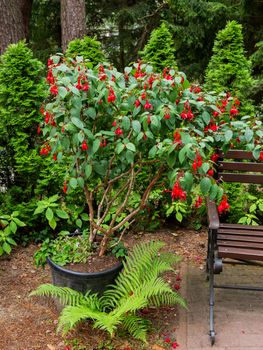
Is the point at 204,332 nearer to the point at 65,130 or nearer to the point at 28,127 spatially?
the point at 65,130


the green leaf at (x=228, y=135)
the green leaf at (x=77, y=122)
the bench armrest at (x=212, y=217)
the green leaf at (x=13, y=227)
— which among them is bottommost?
the green leaf at (x=13, y=227)

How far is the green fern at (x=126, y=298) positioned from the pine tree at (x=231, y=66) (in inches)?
77.7

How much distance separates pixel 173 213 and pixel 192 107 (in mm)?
1995

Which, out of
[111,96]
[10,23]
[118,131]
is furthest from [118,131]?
[10,23]

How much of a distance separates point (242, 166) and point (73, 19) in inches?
179

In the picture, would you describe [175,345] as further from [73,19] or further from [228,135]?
[73,19]

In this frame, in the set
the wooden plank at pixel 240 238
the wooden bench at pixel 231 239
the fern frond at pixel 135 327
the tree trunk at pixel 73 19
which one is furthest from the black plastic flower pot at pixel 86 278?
the tree trunk at pixel 73 19

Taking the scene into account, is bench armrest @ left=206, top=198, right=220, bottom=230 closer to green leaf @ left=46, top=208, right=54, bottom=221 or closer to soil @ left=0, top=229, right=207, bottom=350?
soil @ left=0, top=229, right=207, bottom=350

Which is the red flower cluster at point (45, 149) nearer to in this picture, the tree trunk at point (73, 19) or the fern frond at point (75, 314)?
the fern frond at point (75, 314)

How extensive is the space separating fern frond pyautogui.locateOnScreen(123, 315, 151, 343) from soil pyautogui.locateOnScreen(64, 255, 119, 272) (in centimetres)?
43

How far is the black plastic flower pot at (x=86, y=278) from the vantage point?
2969 mm

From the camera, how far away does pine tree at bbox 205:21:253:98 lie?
4172mm

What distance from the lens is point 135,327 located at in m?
2.78

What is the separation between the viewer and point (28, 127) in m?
4.03
